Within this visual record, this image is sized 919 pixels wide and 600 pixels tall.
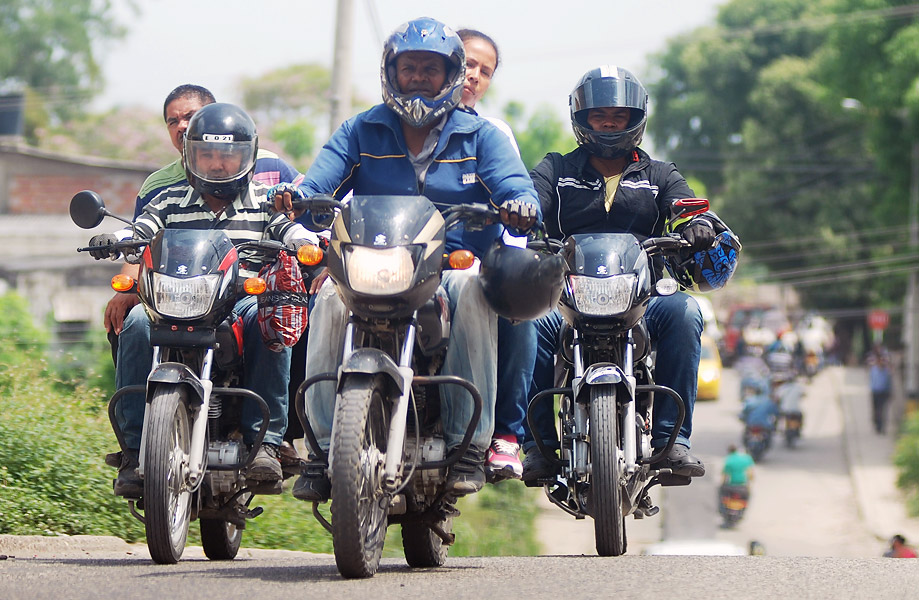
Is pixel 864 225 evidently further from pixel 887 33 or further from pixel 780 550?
pixel 780 550

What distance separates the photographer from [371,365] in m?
5.38

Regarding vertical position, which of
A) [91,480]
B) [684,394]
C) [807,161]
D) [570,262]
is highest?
[807,161]

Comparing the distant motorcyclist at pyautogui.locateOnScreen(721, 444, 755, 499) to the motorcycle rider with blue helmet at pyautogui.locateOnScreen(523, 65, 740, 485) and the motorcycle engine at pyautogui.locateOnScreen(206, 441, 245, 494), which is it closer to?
the motorcycle rider with blue helmet at pyautogui.locateOnScreen(523, 65, 740, 485)

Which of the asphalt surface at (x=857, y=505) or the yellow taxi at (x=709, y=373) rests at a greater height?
the yellow taxi at (x=709, y=373)

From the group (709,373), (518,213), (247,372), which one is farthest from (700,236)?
(709,373)

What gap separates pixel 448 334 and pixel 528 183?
0.76 meters

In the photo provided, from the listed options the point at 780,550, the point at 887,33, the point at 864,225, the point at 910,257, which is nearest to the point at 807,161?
the point at 864,225

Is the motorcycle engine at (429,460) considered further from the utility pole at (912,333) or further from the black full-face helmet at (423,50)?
the utility pole at (912,333)

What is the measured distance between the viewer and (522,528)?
24297 millimetres

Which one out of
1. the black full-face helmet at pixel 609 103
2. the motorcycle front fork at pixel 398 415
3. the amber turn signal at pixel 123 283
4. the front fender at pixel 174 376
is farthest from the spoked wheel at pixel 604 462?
the amber turn signal at pixel 123 283

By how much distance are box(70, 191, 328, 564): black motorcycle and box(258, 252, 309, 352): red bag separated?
9 cm

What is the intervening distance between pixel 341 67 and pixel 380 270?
36.4 ft

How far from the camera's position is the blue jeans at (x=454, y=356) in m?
5.88

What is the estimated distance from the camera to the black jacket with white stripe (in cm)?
713
